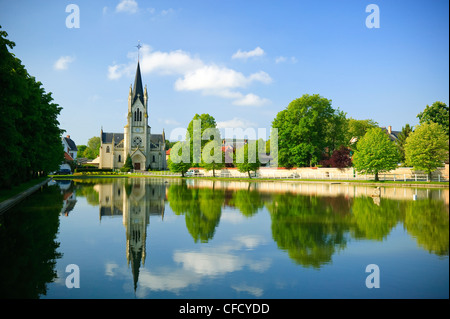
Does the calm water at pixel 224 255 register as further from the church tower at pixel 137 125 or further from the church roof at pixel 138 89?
the church roof at pixel 138 89

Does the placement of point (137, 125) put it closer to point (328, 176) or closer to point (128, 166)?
point (128, 166)

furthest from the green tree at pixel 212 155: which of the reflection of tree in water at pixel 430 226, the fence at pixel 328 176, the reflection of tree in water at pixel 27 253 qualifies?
the reflection of tree in water at pixel 27 253

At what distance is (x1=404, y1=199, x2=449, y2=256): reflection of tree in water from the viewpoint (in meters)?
10.5

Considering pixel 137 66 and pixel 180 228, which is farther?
pixel 137 66

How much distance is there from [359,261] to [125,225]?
9306 mm

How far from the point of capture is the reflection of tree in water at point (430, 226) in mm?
10548

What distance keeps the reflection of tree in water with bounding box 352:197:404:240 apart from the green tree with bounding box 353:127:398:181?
25.3 m

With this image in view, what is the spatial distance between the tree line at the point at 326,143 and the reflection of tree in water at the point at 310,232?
2943 cm

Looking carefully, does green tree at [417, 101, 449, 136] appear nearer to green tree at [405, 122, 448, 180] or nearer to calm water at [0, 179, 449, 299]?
green tree at [405, 122, 448, 180]

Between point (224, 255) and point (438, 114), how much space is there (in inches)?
2476

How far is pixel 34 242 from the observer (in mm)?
10875

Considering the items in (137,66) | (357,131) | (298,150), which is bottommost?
(298,150)

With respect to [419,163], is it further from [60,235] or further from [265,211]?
[60,235]
